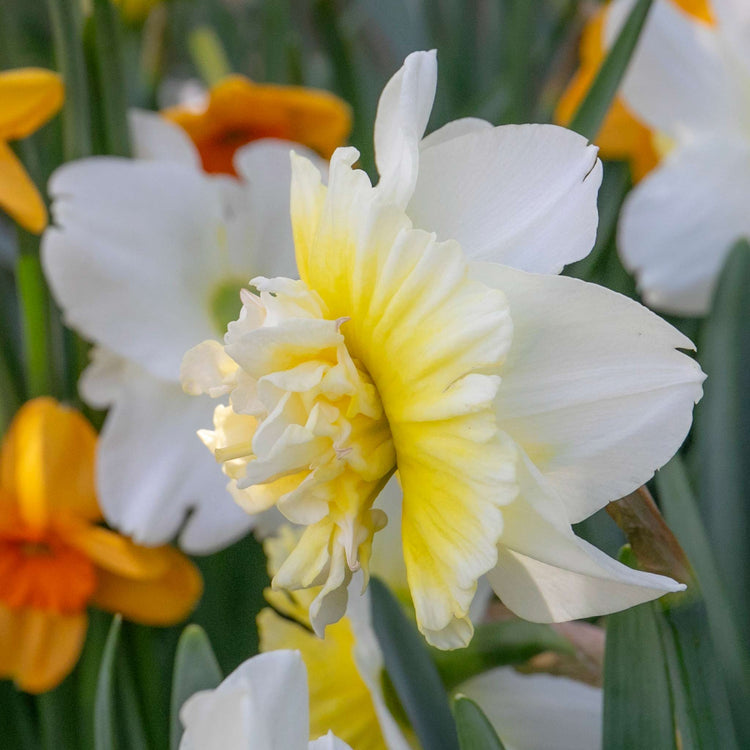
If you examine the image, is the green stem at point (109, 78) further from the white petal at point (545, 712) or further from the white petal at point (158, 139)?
the white petal at point (545, 712)

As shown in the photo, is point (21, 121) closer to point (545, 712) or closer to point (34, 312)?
point (34, 312)

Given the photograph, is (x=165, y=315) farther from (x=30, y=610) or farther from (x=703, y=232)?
(x=703, y=232)

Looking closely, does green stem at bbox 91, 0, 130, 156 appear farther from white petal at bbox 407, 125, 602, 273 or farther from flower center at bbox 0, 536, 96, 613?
white petal at bbox 407, 125, 602, 273

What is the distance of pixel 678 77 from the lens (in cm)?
69

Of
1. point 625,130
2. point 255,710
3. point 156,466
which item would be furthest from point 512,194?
point 625,130

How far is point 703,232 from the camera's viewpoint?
2.23ft

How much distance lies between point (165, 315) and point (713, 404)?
35cm

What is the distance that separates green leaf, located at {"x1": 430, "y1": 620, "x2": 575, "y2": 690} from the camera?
41 centimetres

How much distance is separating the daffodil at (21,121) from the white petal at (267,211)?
149mm

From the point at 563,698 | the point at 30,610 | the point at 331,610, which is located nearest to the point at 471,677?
the point at 563,698

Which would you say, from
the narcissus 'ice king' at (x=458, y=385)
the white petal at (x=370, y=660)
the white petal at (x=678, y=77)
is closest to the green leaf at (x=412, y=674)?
the white petal at (x=370, y=660)

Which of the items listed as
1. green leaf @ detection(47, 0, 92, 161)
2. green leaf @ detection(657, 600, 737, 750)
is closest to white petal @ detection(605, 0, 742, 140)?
green leaf @ detection(47, 0, 92, 161)

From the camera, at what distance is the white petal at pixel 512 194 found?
0.88 feet

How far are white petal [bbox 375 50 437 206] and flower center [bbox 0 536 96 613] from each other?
1.33ft
